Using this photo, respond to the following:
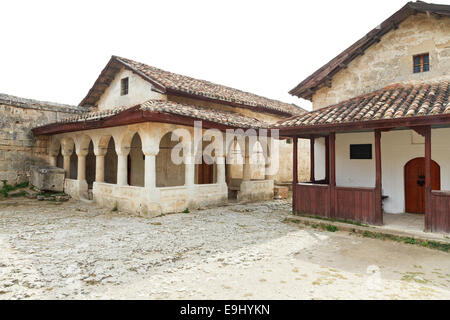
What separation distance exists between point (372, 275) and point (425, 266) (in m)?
1.20

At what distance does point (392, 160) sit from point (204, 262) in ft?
21.7

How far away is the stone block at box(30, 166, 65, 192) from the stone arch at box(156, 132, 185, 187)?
14.4 feet

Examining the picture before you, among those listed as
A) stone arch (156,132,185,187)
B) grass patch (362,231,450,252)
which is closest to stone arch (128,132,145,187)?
stone arch (156,132,185,187)

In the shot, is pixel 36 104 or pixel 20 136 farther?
pixel 36 104

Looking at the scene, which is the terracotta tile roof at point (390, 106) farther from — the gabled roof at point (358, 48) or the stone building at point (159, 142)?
the stone building at point (159, 142)

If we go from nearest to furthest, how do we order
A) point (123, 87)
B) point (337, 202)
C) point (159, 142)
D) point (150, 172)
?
point (337, 202) → point (150, 172) → point (159, 142) → point (123, 87)

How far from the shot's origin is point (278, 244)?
6.16 m

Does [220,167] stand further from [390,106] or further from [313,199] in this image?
[390,106]

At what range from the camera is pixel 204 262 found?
4.99m

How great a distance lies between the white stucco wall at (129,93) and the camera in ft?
39.5

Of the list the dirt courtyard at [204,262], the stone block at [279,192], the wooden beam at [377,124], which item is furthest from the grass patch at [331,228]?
the stone block at [279,192]

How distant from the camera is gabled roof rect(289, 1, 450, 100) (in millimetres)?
7926

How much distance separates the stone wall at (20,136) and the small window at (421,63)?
14717mm

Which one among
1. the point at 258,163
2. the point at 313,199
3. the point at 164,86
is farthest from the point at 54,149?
the point at 313,199
